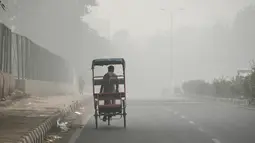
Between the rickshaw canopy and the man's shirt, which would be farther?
the rickshaw canopy

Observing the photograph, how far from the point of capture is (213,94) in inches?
2154

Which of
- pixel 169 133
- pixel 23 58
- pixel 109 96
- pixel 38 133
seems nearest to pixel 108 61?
pixel 109 96

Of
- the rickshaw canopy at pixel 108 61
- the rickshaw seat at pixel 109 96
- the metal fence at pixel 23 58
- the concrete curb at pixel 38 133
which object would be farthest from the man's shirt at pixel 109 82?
the metal fence at pixel 23 58

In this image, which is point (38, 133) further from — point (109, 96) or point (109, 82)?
point (109, 82)

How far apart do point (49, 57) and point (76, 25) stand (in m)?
39.2

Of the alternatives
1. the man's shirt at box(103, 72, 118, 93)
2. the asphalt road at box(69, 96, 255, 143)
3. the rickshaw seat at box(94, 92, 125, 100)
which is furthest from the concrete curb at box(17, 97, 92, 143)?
the man's shirt at box(103, 72, 118, 93)

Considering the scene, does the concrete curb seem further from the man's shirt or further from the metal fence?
the metal fence

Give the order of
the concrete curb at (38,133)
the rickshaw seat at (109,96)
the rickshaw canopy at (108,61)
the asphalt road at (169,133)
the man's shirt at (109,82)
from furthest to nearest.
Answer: the rickshaw canopy at (108,61) < the man's shirt at (109,82) < the rickshaw seat at (109,96) < the asphalt road at (169,133) < the concrete curb at (38,133)

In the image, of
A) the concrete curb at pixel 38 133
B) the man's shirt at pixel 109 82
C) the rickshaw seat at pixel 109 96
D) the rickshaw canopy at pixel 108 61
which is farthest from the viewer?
the rickshaw canopy at pixel 108 61

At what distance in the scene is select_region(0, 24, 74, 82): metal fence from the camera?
2819 cm

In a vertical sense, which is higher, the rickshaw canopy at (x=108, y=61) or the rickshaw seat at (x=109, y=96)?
the rickshaw canopy at (x=108, y=61)

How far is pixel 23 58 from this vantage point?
114 feet

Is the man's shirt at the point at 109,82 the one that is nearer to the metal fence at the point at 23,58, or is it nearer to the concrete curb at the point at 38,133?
the concrete curb at the point at 38,133

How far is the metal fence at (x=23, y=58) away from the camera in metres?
28.2
